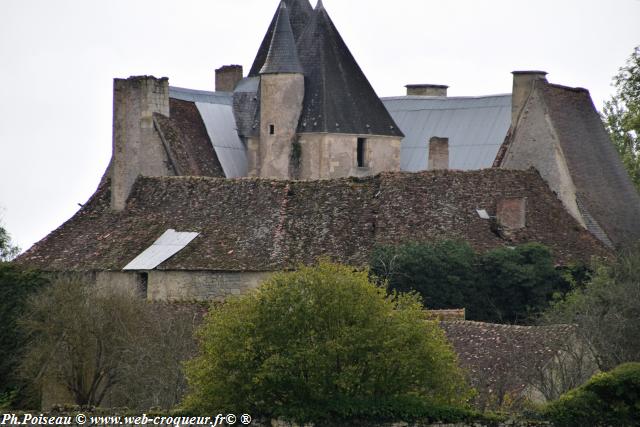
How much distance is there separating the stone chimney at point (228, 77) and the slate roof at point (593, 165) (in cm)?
1259

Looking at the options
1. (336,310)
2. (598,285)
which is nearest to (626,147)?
(598,285)

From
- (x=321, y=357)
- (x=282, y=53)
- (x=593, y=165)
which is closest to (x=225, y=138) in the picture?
(x=282, y=53)

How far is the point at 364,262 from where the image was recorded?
177ft

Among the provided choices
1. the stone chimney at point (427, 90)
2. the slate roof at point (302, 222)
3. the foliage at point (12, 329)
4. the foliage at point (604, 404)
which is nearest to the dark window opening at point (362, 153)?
the slate roof at point (302, 222)

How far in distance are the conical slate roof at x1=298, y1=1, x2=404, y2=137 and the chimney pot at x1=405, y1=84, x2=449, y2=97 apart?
821cm

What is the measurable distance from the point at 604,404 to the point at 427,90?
3978cm

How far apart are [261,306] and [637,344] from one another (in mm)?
11015

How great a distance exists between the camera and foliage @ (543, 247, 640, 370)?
144 feet

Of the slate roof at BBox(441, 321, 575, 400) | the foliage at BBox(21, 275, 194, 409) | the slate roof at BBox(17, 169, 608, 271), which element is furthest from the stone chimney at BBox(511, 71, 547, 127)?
the slate roof at BBox(441, 321, 575, 400)

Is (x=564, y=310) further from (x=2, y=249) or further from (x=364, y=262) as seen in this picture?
(x=2, y=249)

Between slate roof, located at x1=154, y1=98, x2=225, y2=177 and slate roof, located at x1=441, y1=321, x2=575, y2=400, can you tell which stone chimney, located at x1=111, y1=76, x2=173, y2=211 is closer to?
slate roof, located at x1=154, y1=98, x2=225, y2=177

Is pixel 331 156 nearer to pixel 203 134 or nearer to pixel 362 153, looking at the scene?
pixel 362 153

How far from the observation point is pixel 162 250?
5625 centimetres

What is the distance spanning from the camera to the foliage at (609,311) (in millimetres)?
43750
